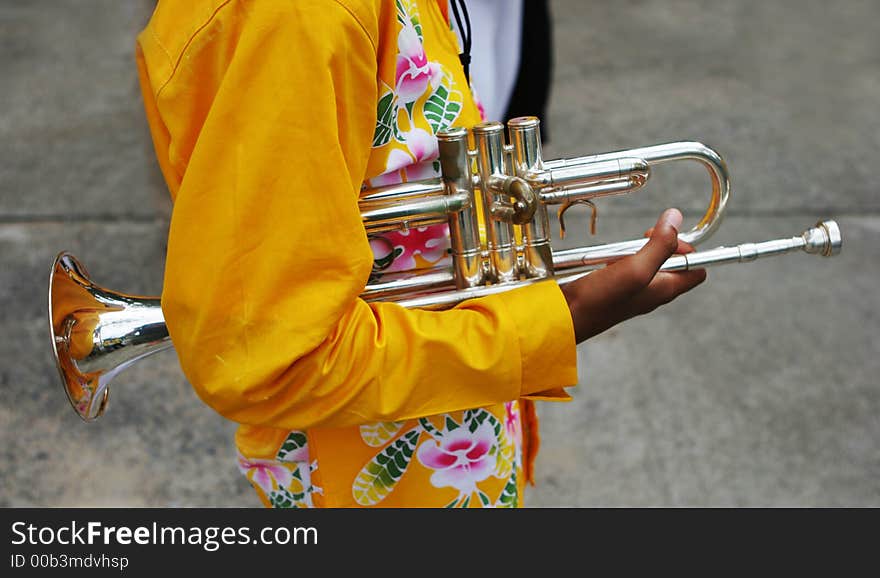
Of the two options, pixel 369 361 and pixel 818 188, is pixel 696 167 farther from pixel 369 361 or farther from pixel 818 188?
pixel 369 361

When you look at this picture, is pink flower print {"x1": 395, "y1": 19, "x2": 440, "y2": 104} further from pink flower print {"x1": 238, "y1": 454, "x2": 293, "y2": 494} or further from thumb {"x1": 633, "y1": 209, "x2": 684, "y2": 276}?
pink flower print {"x1": 238, "y1": 454, "x2": 293, "y2": 494}

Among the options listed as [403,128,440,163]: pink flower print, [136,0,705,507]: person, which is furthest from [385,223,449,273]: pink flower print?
[403,128,440,163]: pink flower print

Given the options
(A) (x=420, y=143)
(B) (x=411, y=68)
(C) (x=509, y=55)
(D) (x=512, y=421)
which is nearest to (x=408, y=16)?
(B) (x=411, y=68)

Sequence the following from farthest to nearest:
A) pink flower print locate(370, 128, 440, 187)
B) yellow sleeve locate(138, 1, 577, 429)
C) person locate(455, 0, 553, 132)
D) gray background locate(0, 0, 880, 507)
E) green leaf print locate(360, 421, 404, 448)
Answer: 1. gray background locate(0, 0, 880, 507)
2. person locate(455, 0, 553, 132)
3. green leaf print locate(360, 421, 404, 448)
4. pink flower print locate(370, 128, 440, 187)
5. yellow sleeve locate(138, 1, 577, 429)

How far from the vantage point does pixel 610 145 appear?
4.71 meters

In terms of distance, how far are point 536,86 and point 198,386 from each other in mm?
1356

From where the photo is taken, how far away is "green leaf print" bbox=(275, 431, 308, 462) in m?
1.34

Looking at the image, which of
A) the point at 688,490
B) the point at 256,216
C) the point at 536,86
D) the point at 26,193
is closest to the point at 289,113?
the point at 256,216

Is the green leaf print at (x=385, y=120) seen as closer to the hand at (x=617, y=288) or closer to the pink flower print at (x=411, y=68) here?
the pink flower print at (x=411, y=68)

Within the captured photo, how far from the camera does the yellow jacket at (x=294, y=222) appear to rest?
965mm

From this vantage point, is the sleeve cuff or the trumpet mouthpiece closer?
the sleeve cuff

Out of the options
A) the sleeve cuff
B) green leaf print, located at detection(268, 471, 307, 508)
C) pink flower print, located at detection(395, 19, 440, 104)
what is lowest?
green leaf print, located at detection(268, 471, 307, 508)

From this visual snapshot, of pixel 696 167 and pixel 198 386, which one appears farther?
pixel 696 167

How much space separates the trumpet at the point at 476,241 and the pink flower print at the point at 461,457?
0.20 meters
